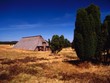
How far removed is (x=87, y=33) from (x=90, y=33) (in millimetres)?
410

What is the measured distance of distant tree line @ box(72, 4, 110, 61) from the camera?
→ 2606 centimetres

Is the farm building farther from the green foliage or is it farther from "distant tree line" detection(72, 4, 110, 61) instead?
the green foliage

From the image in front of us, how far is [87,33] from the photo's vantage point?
86.2 feet

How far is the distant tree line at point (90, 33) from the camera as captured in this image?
26062mm

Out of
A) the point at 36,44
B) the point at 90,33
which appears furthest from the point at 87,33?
the point at 36,44

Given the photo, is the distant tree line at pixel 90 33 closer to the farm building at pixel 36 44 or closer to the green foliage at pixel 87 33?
the green foliage at pixel 87 33

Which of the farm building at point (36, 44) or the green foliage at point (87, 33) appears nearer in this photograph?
the green foliage at point (87, 33)

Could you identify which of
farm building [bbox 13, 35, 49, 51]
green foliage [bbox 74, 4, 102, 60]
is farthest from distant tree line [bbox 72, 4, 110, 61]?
farm building [bbox 13, 35, 49, 51]

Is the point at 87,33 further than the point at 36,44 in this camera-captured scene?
No

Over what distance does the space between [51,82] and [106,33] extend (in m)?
14.8

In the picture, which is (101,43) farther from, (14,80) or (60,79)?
(14,80)

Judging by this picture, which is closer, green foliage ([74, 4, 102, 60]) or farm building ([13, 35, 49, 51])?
green foliage ([74, 4, 102, 60])

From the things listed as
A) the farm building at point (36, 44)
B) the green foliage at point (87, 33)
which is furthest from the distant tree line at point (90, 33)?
the farm building at point (36, 44)

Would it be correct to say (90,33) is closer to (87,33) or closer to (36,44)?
(87,33)
